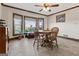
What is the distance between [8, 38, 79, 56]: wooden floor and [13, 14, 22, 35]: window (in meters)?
0.28

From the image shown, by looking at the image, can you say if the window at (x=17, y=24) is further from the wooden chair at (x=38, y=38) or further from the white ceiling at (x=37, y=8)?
the wooden chair at (x=38, y=38)

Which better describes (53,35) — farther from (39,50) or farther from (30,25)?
(30,25)

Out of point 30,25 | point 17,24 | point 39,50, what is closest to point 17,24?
point 17,24

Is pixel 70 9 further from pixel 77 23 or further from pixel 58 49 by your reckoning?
pixel 58 49

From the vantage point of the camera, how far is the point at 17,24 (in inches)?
151

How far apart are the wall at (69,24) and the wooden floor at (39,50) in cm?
21

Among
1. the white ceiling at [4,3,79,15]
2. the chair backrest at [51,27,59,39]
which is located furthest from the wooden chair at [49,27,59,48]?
the white ceiling at [4,3,79,15]

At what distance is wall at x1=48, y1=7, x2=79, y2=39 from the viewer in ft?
12.6

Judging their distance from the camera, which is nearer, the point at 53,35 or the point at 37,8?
the point at 37,8

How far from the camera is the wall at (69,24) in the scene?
3.85 m

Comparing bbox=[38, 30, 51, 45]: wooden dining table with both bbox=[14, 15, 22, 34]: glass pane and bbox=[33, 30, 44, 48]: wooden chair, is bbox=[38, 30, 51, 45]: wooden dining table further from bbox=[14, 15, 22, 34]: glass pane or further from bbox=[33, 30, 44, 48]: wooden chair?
bbox=[14, 15, 22, 34]: glass pane

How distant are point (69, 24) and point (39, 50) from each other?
3.91 feet

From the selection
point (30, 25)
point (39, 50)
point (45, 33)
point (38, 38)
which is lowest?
point (39, 50)

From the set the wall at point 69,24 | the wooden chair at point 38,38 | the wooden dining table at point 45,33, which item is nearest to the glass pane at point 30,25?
the wooden chair at point 38,38
